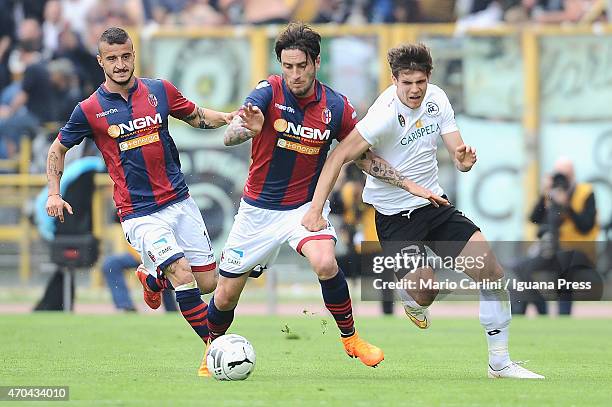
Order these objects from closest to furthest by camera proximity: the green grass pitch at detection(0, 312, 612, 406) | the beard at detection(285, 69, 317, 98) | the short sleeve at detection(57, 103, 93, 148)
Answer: the green grass pitch at detection(0, 312, 612, 406), the beard at detection(285, 69, 317, 98), the short sleeve at detection(57, 103, 93, 148)

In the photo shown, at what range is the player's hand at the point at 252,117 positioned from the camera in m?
10.0

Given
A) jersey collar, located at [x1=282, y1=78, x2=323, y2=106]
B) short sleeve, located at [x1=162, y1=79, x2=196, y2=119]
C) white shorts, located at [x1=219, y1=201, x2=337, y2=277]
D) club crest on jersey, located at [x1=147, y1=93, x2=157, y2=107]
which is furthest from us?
short sleeve, located at [x1=162, y1=79, x2=196, y2=119]

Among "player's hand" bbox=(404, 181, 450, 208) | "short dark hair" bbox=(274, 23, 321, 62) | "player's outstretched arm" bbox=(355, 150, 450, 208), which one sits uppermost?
"short dark hair" bbox=(274, 23, 321, 62)

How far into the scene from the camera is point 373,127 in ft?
34.6

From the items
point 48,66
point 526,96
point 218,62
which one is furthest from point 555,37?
point 48,66

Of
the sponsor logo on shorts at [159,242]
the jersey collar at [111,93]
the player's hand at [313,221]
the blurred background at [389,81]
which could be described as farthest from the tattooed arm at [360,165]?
the blurred background at [389,81]

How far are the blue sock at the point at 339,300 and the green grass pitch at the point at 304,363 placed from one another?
40cm

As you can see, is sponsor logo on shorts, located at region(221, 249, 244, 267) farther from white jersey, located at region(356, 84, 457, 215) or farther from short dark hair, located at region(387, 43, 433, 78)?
short dark hair, located at region(387, 43, 433, 78)

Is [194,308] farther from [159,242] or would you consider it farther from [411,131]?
[411,131]

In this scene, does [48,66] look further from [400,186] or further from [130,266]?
[400,186]

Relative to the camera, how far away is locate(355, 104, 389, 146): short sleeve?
34.6 ft

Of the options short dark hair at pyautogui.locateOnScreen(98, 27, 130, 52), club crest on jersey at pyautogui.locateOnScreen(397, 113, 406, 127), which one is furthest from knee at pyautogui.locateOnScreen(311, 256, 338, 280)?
short dark hair at pyautogui.locateOnScreen(98, 27, 130, 52)

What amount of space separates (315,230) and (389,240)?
1180 millimetres

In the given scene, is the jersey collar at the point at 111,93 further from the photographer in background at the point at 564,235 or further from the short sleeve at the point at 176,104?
the photographer in background at the point at 564,235
